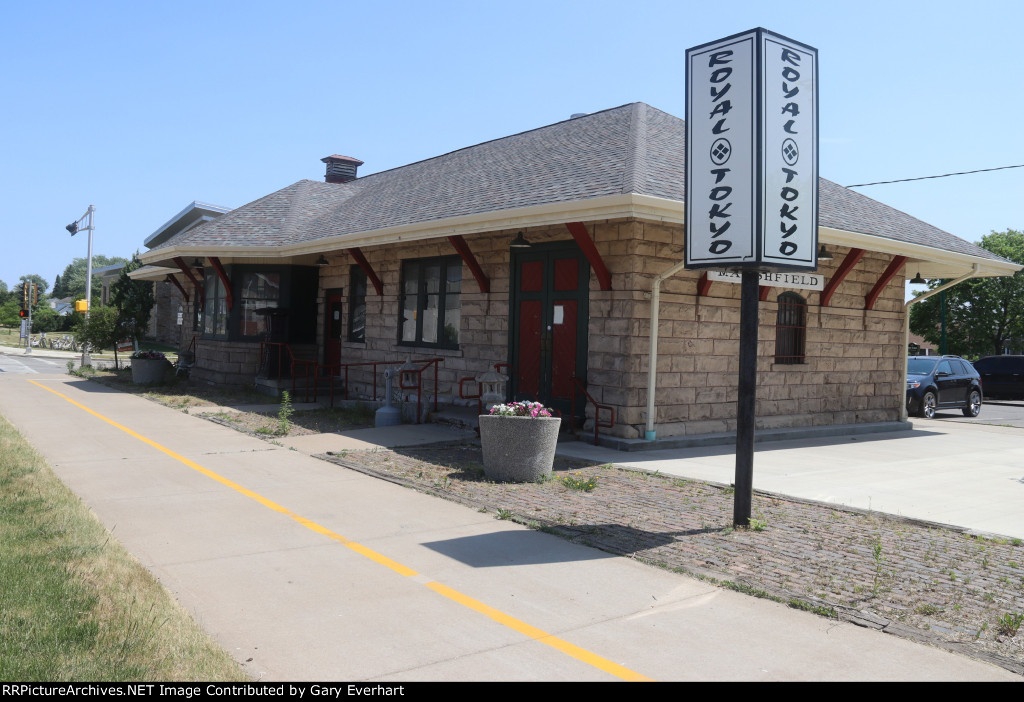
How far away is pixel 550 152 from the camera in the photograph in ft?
49.6

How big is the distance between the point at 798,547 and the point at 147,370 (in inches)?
713

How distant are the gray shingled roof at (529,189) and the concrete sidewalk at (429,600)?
18.7 feet

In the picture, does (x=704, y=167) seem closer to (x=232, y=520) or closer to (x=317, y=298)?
(x=232, y=520)

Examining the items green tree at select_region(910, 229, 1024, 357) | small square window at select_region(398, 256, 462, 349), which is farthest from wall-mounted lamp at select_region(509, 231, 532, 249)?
green tree at select_region(910, 229, 1024, 357)

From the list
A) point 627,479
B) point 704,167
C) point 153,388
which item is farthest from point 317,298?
point 704,167

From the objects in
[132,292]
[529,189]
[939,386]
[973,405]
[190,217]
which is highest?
[190,217]

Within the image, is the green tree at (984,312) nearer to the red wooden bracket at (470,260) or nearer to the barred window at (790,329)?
the barred window at (790,329)

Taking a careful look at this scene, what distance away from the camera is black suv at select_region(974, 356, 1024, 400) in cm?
3088

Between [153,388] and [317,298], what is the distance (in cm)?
447

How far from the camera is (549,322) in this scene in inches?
500

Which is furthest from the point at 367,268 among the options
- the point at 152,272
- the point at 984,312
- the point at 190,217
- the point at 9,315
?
the point at 9,315

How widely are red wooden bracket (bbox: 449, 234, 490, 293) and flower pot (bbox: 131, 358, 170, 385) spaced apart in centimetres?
1063

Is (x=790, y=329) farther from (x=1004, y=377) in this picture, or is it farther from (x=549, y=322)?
(x=1004, y=377)

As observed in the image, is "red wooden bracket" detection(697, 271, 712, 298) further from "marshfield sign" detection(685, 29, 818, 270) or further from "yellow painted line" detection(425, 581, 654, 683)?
"yellow painted line" detection(425, 581, 654, 683)
